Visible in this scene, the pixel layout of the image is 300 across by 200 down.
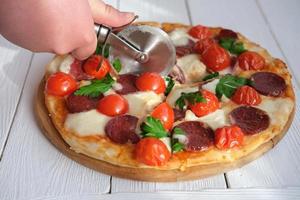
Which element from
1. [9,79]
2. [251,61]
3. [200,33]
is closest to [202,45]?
[200,33]

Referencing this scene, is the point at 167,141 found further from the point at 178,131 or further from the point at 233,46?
the point at 233,46

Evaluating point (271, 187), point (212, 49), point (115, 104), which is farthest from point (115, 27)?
point (271, 187)

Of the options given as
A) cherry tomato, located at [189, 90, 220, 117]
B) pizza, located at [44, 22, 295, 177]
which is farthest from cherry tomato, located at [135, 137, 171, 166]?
cherry tomato, located at [189, 90, 220, 117]

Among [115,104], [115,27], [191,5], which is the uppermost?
[115,27]

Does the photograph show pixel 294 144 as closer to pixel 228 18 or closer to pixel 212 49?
pixel 212 49

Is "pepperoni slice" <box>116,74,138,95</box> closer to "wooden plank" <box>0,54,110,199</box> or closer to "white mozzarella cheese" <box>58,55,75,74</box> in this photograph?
"white mozzarella cheese" <box>58,55,75,74</box>
